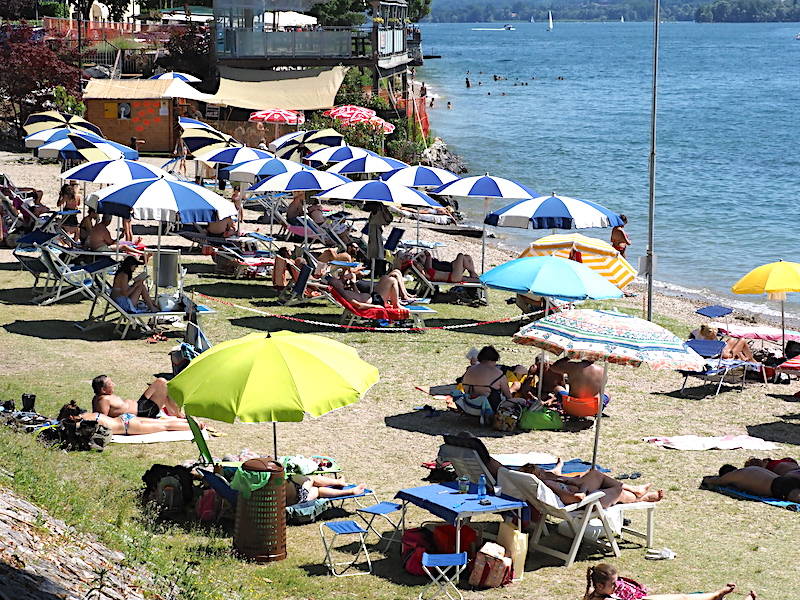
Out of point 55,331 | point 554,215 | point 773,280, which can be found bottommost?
point 55,331

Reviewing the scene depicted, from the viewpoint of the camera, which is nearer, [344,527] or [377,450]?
[344,527]

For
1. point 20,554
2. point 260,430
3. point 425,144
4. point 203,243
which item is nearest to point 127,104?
point 425,144

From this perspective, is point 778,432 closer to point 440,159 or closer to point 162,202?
point 162,202

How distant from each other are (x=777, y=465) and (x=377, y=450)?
3563 millimetres

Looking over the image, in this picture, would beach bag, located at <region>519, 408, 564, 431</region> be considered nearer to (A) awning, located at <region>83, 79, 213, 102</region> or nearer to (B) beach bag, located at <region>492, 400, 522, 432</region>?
(B) beach bag, located at <region>492, 400, 522, 432</region>

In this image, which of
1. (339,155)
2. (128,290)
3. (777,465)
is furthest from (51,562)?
(339,155)

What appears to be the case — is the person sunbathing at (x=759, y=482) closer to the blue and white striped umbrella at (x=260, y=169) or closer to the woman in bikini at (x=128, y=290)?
the woman in bikini at (x=128, y=290)

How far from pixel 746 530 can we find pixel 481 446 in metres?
2.24

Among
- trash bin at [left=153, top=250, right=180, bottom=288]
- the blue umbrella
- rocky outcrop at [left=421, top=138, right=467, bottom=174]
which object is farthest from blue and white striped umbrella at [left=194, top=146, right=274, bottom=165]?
rocky outcrop at [left=421, top=138, right=467, bottom=174]

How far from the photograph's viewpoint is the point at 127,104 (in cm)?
3447

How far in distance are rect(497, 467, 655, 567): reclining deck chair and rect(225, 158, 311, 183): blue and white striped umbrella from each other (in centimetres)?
1117

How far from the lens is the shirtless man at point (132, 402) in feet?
34.9

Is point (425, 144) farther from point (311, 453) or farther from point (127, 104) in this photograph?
point (311, 453)

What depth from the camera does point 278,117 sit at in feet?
109
